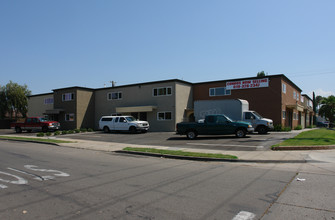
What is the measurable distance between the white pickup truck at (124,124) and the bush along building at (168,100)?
3.60m

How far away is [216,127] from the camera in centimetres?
1939

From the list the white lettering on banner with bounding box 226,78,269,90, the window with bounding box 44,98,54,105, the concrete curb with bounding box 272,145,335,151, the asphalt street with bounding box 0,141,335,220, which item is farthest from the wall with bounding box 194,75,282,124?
the window with bounding box 44,98,54,105

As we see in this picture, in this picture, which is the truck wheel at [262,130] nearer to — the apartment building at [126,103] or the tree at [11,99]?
the apartment building at [126,103]

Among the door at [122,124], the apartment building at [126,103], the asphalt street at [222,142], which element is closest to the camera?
the asphalt street at [222,142]

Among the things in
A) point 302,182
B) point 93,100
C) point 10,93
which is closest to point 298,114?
point 93,100

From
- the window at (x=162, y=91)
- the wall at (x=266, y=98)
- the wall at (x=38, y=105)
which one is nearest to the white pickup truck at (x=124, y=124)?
the window at (x=162, y=91)

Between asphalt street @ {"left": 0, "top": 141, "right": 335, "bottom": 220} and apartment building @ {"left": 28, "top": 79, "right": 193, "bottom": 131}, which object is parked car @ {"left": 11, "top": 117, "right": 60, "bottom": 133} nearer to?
apartment building @ {"left": 28, "top": 79, "right": 193, "bottom": 131}

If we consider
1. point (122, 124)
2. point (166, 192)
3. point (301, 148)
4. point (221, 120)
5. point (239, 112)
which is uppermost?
point (239, 112)

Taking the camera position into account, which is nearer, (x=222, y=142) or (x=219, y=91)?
(x=222, y=142)

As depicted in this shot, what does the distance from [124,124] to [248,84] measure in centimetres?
1405

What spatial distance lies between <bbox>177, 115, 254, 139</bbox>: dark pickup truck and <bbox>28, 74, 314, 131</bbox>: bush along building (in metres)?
8.96

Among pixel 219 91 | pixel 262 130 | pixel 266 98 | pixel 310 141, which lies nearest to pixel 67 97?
pixel 219 91

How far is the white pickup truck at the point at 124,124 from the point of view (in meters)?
26.3

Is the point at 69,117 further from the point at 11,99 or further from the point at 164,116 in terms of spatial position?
the point at 11,99
